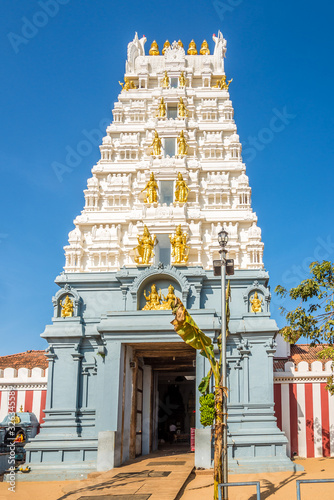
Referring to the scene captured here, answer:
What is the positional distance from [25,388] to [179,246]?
9064 millimetres

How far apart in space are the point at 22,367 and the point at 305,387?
12322 millimetres

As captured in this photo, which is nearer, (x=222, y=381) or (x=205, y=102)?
(x=222, y=381)

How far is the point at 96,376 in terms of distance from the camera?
1959 centimetres

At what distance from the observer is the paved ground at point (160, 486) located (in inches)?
548

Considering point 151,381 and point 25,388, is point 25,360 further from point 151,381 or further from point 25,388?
point 151,381

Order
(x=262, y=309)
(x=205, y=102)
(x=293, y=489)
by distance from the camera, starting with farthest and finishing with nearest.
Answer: (x=205, y=102) < (x=262, y=309) < (x=293, y=489)

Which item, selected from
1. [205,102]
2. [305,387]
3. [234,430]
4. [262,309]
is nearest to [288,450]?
[305,387]

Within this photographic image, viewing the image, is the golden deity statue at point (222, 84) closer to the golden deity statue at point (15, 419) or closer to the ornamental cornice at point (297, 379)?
the ornamental cornice at point (297, 379)

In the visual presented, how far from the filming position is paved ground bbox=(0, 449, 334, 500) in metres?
13.9

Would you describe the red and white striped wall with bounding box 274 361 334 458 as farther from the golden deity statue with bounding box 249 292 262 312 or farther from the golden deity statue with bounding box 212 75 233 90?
the golden deity statue with bounding box 212 75 233 90

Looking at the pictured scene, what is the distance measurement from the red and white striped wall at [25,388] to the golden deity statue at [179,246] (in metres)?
7.80

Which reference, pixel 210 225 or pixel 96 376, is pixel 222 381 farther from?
pixel 210 225

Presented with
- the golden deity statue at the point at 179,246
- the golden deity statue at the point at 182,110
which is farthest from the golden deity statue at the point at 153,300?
the golden deity statue at the point at 182,110

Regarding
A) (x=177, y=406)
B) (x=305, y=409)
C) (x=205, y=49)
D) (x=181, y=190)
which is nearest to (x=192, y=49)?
(x=205, y=49)
